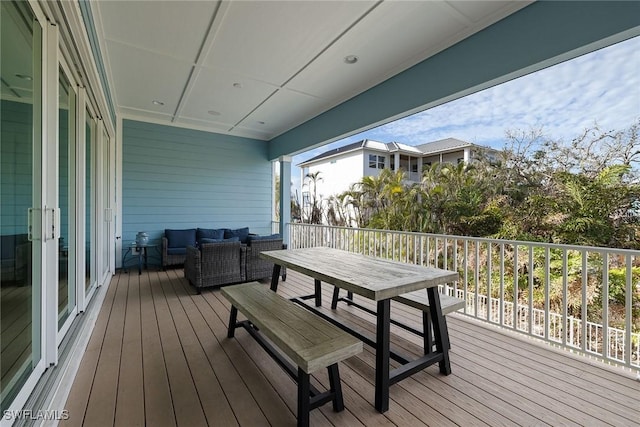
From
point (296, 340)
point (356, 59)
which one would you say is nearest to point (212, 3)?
point (356, 59)

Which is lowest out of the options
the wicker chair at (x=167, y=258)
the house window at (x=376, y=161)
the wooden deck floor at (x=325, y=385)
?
the wooden deck floor at (x=325, y=385)

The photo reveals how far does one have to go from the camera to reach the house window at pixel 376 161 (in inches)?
543

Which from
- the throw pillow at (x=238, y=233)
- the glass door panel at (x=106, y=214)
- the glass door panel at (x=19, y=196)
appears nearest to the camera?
the glass door panel at (x=19, y=196)

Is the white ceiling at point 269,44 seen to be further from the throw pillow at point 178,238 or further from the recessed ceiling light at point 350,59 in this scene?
the throw pillow at point 178,238

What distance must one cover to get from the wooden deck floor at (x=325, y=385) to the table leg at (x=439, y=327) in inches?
3.2

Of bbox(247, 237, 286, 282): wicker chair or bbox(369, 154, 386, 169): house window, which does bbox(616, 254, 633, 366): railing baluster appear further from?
bbox(369, 154, 386, 169): house window

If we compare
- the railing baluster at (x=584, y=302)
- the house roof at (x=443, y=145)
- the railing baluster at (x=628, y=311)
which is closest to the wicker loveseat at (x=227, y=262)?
the railing baluster at (x=584, y=302)

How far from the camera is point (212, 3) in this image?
2318mm

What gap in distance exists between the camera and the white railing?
97.0 inches

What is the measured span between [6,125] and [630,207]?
9.89 m

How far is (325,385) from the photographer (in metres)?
1.83

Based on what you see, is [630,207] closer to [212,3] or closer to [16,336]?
[212,3]

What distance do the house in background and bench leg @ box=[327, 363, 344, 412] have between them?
39.4 ft

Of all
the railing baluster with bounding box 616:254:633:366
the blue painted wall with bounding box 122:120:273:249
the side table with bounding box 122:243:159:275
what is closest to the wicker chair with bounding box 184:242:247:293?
the side table with bounding box 122:243:159:275
